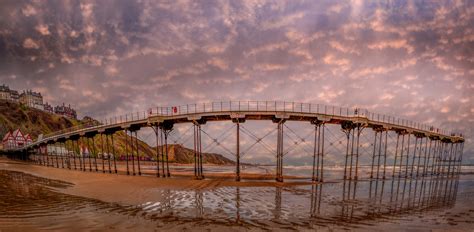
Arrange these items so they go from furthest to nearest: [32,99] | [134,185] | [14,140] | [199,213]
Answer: [32,99], [14,140], [134,185], [199,213]

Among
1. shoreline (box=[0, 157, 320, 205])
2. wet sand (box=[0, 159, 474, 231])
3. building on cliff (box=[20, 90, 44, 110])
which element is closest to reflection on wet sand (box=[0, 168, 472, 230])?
wet sand (box=[0, 159, 474, 231])

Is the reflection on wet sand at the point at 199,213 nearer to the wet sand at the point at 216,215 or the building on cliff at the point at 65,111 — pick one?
the wet sand at the point at 216,215

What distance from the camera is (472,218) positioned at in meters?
12.7

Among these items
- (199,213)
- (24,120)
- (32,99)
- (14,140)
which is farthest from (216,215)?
(32,99)

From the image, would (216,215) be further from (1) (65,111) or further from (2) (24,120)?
(1) (65,111)

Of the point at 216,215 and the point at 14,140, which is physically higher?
the point at 216,215

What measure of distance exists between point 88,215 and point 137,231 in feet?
11.5

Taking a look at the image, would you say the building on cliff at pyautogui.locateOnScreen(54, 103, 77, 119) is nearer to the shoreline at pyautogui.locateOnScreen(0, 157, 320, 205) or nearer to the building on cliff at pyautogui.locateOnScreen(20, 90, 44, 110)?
the building on cliff at pyautogui.locateOnScreen(20, 90, 44, 110)

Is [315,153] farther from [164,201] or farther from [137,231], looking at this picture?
[137,231]

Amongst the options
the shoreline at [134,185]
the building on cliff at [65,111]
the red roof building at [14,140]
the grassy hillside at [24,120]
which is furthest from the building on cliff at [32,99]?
the shoreline at [134,185]

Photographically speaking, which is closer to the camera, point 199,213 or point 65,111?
point 199,213

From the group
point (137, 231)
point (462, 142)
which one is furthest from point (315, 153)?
point (462, 142)

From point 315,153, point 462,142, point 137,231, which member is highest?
point 137,231

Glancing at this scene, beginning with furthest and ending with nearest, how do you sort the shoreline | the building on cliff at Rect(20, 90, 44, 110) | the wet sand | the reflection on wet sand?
the building on cliff at Rect(20, 90, 44, 110) → the shoreline → the reflection on wet sand → the wet sand
